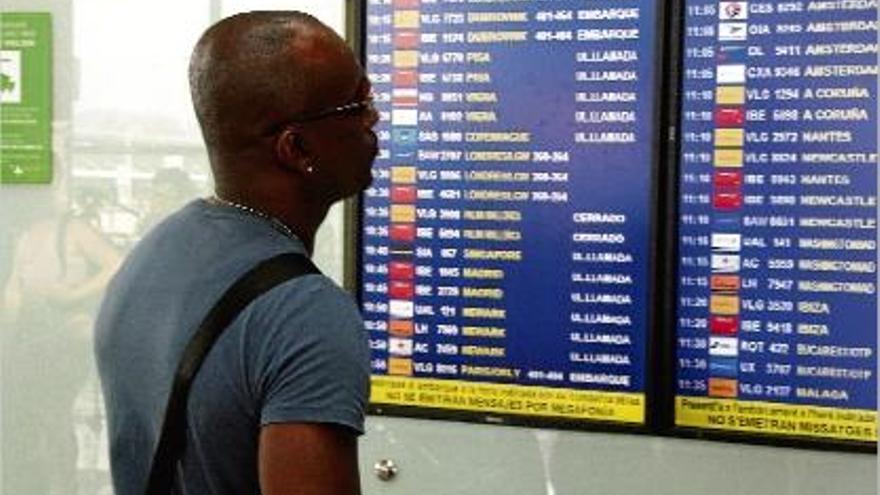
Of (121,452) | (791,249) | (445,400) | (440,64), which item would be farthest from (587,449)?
(121,452)

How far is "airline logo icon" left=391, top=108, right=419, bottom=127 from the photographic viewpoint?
8.95ft

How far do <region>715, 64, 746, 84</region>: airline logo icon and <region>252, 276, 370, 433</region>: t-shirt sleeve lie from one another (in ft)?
4.21

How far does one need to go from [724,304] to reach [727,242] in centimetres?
13

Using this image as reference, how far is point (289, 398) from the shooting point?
142 cm

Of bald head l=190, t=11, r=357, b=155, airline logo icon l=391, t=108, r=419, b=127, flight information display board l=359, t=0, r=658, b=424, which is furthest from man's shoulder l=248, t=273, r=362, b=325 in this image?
airline logo icon l=391, t=108, r=419, b=127

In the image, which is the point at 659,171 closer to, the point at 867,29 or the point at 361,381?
the point at 867,29

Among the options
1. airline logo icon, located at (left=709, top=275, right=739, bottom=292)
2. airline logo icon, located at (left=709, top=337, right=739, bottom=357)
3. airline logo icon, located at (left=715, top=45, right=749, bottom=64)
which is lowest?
airline logo icon, located at (left=709, top=337, right=739, bottom=357)

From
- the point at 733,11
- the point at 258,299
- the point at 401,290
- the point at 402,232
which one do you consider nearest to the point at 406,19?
the point at 402,232

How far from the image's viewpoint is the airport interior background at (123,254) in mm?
2641

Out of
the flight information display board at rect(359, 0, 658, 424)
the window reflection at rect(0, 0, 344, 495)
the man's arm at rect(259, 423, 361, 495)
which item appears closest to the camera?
the man's arm at rect(259, 423, 361, 495)

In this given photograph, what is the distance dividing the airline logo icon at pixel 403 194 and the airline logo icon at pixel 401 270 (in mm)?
138

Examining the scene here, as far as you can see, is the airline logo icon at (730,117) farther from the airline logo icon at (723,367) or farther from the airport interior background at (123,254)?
the airline logo icon at (723,367)

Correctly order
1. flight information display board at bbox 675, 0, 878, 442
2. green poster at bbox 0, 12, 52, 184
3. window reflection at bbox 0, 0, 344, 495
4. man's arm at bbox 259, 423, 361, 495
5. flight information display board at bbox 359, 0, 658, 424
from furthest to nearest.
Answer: green poster at bbox 0, 12, 52, 184
window reflection at bbox 0, 0, 344, 495
flight information display board at bbox 359, 0, 658, 424
flight information display board at bbox 675, 0, 878, 442
man's arm at bbox 259, 423, 361, 495

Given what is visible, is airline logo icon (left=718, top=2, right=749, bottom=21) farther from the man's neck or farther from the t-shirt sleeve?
the t-shirt sleeve
